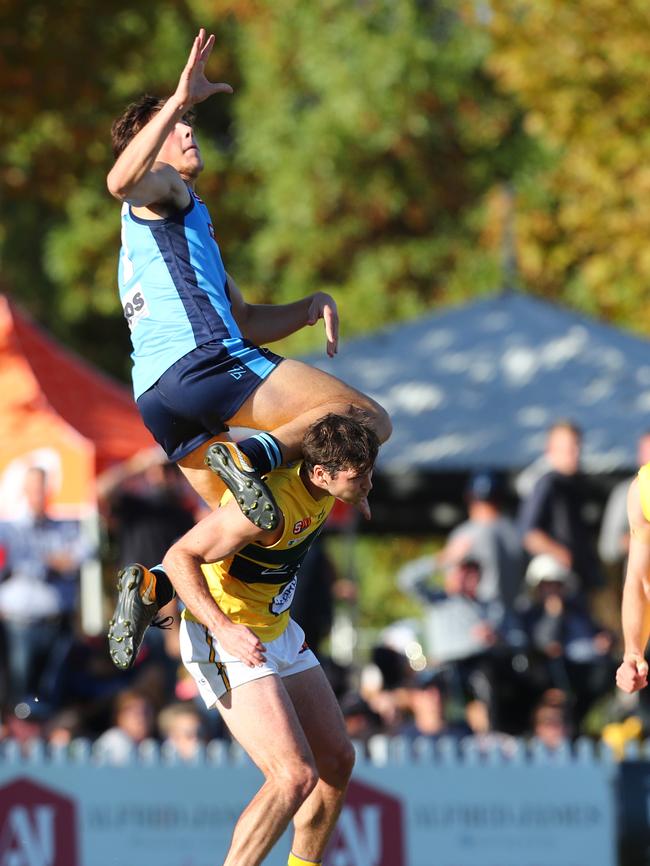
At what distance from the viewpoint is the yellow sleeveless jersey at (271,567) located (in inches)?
245

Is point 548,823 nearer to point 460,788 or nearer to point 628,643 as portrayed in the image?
point 460,788

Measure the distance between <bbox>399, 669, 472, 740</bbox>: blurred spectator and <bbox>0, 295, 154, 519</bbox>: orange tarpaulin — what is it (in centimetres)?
338

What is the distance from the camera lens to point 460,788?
9844mm

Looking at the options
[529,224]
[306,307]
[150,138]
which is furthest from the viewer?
[529,224]

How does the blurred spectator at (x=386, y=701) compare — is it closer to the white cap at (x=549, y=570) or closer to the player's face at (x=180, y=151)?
the white cap at (x=549, y=570)

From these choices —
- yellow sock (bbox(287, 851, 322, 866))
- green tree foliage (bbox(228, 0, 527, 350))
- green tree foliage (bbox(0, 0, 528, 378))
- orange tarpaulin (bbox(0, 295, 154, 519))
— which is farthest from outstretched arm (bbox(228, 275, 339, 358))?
green tree foliage (bbox(228, 0, 527, 350))

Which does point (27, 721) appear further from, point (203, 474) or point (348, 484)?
point (348, 484)

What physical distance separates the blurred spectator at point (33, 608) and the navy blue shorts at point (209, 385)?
533 cm

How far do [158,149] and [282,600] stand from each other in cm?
172

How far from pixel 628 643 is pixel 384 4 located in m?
24.5

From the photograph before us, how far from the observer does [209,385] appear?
618cm

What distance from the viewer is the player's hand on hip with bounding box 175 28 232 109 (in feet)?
19.3

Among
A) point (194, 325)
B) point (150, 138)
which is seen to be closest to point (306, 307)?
point (194, 325)

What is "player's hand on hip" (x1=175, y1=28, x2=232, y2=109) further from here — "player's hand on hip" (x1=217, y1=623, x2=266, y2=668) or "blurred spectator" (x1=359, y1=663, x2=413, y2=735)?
"blurred spectator" (x1=359, y1=663, x2=413, y2=735)
